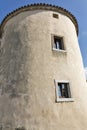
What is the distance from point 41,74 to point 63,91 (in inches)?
61.7

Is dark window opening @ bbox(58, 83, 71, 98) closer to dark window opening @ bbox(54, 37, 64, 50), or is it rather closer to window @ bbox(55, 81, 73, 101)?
window @ bbox(55, 81, 73, 101)

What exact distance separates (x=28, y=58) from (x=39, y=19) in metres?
3.12

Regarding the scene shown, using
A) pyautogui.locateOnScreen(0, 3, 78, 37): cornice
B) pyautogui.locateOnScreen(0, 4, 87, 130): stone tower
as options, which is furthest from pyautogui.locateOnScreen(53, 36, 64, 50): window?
pyautogui.locateOnScreen(0, 3, 78, 37): cornice

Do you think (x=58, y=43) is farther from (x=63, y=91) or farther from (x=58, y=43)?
(x=63, y=91)

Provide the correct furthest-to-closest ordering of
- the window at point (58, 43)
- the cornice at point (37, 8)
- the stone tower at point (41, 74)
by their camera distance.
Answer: the cornice at point (37, 8) → the window at point (58, 43) → the stone tower at point (41, 74)

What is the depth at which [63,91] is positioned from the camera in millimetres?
8711

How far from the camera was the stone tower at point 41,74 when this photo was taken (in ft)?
25.1

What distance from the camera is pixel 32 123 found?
7379mm

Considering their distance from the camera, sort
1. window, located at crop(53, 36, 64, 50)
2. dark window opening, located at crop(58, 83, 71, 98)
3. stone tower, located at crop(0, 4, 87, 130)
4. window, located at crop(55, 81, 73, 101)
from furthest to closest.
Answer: window, located at crop(53, 36, 64, 50) → dark window opening, located at crop(58, 83, 71, 98) → window, located at crop(55, 81, 73, 101) → stone tower, located at crop(0, 4, 87, 130)

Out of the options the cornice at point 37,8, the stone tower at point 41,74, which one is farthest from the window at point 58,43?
the cornice at point 37,8

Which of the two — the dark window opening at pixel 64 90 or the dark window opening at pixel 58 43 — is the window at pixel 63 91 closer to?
the dark window opening at pixel 64 90

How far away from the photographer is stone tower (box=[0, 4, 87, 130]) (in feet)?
25.1

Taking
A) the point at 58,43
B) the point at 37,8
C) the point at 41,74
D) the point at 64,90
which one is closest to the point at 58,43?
the point at 58,43

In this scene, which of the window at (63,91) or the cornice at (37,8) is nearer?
the window at (63,91)
